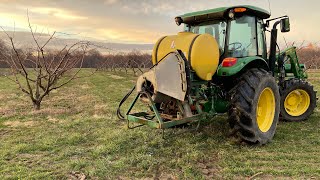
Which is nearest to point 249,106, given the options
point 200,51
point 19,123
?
point 200,51

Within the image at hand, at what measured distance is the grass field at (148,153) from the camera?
4.27 m

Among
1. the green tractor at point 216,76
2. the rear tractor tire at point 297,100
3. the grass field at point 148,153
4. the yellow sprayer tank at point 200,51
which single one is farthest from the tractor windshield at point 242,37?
the rear tractor tire at point 297,100

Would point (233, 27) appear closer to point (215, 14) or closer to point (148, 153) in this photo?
point (215, 14)

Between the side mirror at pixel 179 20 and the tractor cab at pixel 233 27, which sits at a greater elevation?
the side mirror at pixel 179 20

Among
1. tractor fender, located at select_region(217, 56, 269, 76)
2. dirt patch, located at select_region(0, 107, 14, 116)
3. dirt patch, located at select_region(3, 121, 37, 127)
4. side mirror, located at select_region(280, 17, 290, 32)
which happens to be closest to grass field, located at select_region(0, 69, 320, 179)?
dirt patch, located at select_region(3, 121, 37, 127)

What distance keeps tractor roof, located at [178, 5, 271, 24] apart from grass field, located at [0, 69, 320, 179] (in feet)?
7.19

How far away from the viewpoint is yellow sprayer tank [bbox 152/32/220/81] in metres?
5.02

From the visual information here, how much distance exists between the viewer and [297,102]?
26.0ft

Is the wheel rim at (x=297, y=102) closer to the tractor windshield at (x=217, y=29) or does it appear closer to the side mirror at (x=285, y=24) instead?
the side mirror at (x=285, y=24)

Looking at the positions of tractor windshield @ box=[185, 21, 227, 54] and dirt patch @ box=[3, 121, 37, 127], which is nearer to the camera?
tractor windshield @ box=[185, 21, 227, 54]

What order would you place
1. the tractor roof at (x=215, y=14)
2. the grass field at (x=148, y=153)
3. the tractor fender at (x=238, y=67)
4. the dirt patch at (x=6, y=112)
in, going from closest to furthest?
1. the grass field at (x=148, y=153)
2. the tractor fender at (x=238, y=67)
3. the tractor roof at (x=215, y=14)
4. the dirt patch at (x=6, y=112)

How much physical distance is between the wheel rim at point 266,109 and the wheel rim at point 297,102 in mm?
1906

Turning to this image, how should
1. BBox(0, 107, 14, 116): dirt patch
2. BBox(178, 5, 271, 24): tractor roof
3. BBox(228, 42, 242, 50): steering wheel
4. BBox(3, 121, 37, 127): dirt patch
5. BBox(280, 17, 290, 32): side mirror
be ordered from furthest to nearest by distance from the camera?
BBox(0, 107, 14, 116): dirt patch → BBox(3, 121, 37, 127): dirt patch → BBox(280, 17, 290, 32): side mirror → BBox(228, 42, 242, 50): steering wheel → BBox(178, 5, 271, 24): tractor roof

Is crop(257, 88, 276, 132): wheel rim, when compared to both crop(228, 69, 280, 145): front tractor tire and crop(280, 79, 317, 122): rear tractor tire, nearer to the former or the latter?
crop(228, 69, 280, 145): front tractor tire
